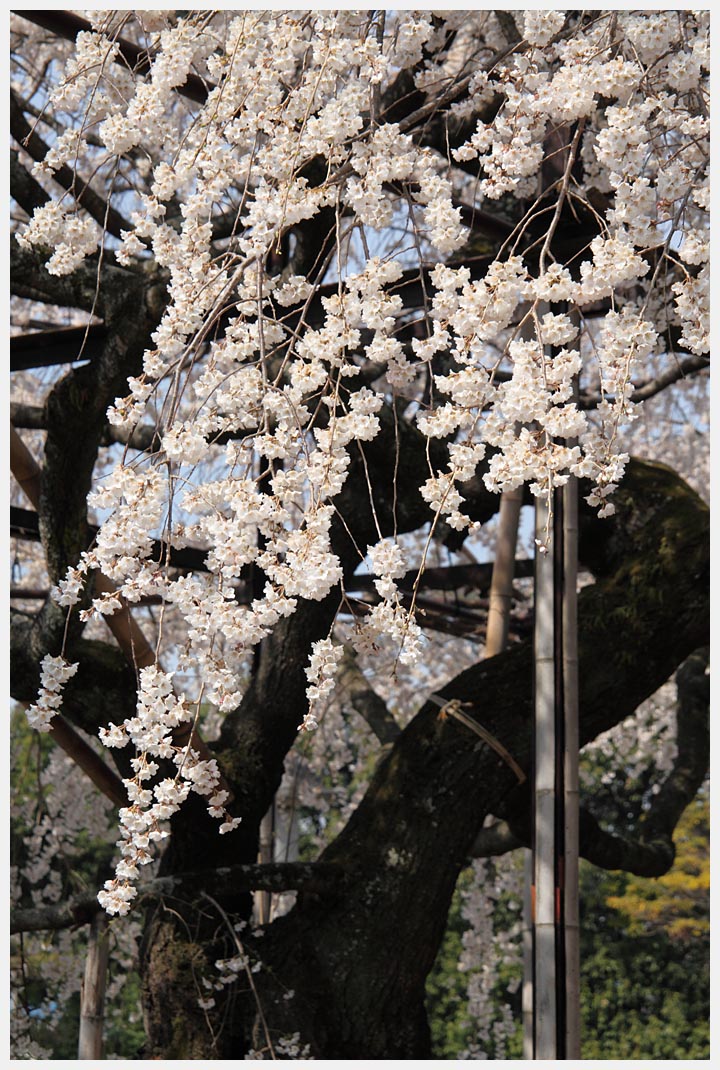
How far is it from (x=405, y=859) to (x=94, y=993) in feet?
2.83

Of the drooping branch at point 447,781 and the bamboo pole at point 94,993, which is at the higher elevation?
the drooping branch at point 447,781

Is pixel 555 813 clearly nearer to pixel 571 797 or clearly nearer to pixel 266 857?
pixel 571 797

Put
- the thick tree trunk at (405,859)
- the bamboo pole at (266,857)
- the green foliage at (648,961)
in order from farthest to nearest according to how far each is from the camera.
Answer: the green foliage at (648,961) → the bamboo pole at (266,857) → the thick tree trunk at (405,859)

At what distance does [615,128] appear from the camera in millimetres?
1897

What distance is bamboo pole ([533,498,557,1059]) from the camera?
8.07 feet

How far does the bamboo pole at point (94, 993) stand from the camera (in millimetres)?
3117

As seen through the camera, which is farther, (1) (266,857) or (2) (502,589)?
(1) (266,857)

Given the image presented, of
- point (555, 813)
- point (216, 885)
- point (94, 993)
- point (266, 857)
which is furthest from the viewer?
point (266, 857)

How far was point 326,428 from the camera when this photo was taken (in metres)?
2.32

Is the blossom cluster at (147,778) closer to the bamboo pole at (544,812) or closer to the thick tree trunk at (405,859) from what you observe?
the bamboo pole at (544,812)

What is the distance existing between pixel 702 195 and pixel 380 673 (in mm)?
4586

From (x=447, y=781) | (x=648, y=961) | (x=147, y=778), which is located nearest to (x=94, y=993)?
(x=447, y=781)

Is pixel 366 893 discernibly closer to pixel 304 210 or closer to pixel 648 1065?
pixel 648 1065

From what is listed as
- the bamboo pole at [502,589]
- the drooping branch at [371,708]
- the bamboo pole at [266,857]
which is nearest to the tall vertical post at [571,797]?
the bamboo pole at [502,589]
